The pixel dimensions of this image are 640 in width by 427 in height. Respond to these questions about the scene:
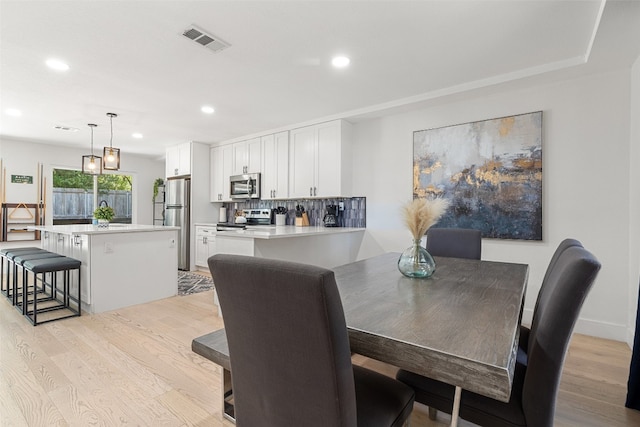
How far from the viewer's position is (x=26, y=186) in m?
5.70

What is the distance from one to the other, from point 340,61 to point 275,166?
2535 millimetres

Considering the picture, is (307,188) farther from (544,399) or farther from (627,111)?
(544,399)

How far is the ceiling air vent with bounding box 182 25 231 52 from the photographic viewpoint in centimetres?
225

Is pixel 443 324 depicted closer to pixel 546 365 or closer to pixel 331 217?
pixel 546 365

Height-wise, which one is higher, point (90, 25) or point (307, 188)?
point (90, 25)

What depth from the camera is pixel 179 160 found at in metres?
6.02

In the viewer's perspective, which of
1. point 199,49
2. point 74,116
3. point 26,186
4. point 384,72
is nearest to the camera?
point 199,49

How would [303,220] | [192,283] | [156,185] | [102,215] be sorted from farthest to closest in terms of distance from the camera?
[156,185] → [303,220] → [192,283] → [102,215]

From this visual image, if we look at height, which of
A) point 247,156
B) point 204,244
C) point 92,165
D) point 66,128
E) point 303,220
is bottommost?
point 204,244

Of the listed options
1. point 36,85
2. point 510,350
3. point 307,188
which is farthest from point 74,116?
point 510,350

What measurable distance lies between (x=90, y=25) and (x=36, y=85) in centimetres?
163

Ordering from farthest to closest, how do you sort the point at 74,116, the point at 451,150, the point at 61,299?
the point at 74,116 → the point at 61,299 → the point at 451,150

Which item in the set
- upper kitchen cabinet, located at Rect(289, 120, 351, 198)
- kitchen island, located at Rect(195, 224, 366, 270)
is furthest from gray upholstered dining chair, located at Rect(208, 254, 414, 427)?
upper kitchen cabinet, located at Rect(289, 120, 351, 198)

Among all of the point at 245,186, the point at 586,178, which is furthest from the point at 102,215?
the point at 586,178
